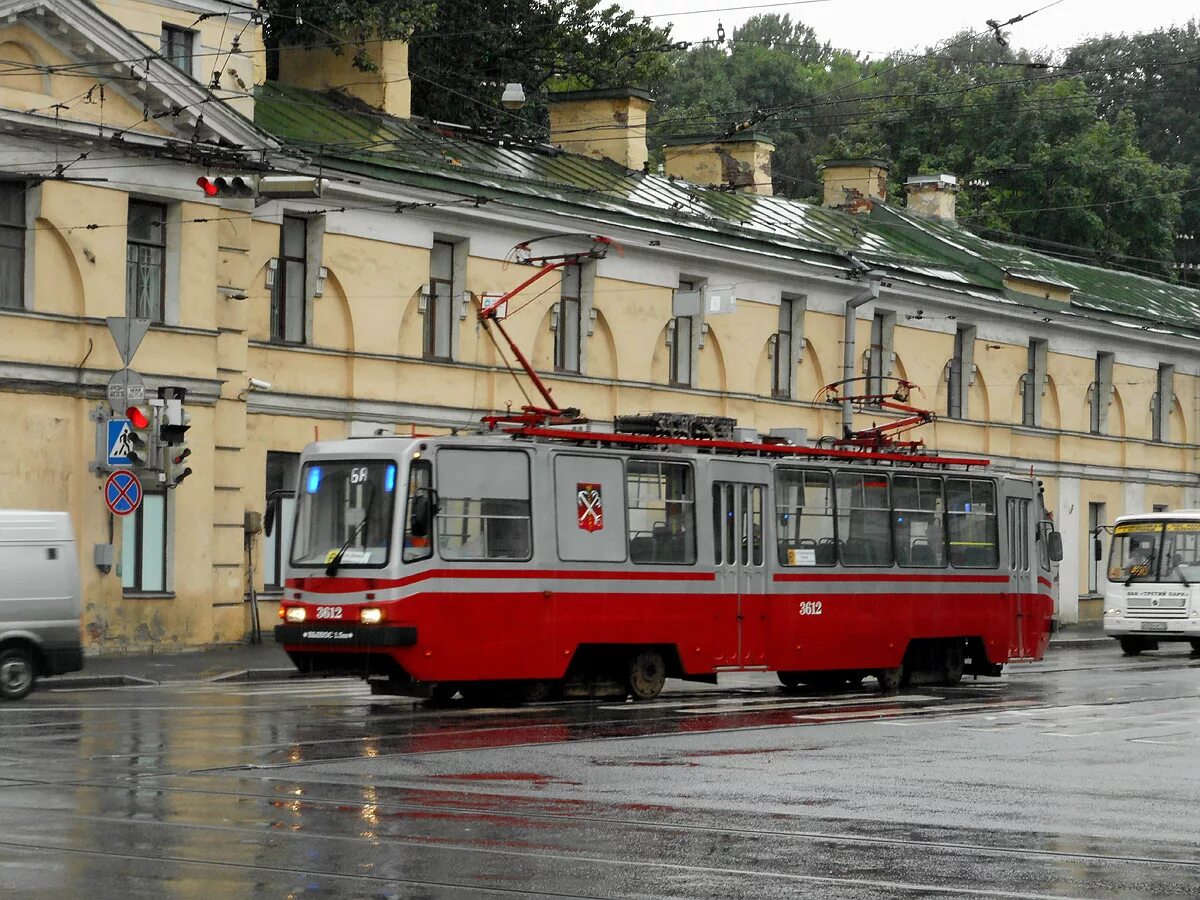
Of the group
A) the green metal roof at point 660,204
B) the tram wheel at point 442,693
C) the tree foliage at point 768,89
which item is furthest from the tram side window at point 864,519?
the tree foliage at point 768,89

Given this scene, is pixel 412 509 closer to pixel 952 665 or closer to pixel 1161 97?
pixel 952 665

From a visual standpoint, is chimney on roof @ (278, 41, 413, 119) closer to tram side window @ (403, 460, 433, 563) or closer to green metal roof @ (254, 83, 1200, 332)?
green metal roof @ (254, 83, 1200, 332)

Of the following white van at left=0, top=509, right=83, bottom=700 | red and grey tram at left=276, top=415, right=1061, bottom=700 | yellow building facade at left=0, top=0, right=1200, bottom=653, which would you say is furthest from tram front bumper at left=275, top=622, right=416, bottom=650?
yellow building facade at left=0, top=0, right=1200, bottom=653

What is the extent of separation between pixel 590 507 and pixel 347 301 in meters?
13.9

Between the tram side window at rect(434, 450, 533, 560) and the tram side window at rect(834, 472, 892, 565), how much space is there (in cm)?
549

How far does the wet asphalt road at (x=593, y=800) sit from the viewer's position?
37.9 ft

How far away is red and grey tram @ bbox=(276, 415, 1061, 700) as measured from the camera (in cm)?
2294

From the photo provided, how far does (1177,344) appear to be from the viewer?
198 feet

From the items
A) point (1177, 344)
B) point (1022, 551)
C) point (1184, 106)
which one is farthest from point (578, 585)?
point (1184, 106)

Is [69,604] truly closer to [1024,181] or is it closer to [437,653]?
[437,653]

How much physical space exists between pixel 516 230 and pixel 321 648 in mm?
18700

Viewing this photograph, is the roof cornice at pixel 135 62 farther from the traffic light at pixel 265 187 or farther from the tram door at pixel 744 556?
the tram door at pixel 744 556

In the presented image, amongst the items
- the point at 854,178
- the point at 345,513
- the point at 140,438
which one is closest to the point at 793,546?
the point at 345,513

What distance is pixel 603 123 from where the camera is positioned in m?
49.9
